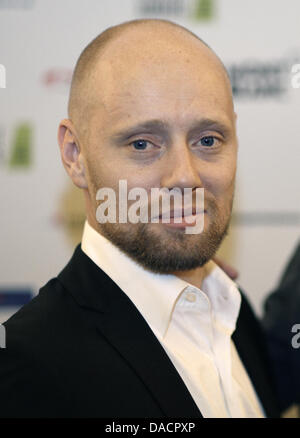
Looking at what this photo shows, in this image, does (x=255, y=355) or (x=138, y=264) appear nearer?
(x=138, y=264)

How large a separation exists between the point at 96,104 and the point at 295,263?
92 cm

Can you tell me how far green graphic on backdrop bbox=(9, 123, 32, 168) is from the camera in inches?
57.2

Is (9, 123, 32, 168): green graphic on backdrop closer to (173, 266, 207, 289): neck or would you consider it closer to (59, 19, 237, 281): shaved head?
(59, 19, 237, 281): shaved head

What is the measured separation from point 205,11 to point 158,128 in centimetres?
88

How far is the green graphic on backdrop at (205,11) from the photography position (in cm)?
153

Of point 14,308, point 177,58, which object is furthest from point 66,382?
point 14,308

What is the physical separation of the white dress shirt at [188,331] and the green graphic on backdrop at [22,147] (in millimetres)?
599

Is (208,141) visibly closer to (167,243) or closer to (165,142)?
(165,142)

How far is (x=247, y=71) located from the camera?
1.59 meters

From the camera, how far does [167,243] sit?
33.6 inches

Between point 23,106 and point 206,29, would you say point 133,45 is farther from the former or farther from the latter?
point 206,29

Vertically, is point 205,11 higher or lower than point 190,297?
higher

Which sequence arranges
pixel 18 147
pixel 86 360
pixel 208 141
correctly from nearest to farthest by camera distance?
pixel 86 360 → pixel 208 141 → pixel 18 147

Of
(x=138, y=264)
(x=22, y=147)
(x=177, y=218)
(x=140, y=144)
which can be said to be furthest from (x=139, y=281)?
(x=22, y=147)
